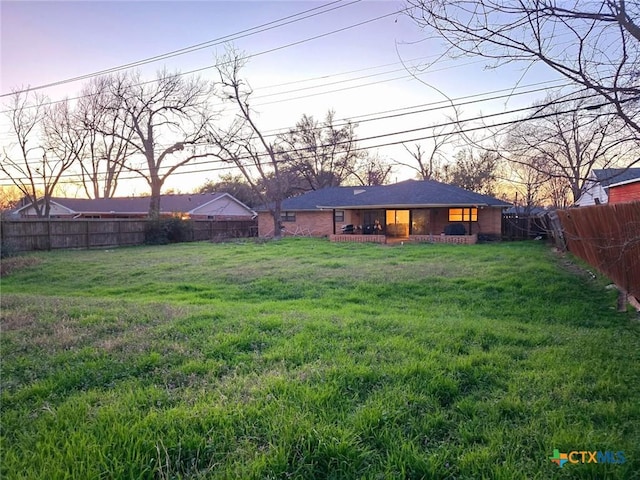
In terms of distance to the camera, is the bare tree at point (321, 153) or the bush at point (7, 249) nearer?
the bush at point (7, 249)

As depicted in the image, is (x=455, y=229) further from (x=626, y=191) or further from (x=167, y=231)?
(x=167, y=231)

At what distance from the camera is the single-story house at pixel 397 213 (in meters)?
20.9

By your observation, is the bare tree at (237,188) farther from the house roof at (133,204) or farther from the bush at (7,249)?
the bush at (7,249)

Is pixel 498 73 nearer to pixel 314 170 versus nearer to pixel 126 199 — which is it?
pixel 314 170

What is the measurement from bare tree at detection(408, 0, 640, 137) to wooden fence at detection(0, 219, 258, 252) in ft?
58.1

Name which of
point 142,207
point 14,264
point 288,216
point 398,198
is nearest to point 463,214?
point 398,198

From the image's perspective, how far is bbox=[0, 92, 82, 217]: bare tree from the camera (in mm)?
27219

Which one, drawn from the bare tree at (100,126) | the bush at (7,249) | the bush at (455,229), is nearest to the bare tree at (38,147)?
the bare tree at (100,126)

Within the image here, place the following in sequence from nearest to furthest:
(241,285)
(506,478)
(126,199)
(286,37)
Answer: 1. (506,478)
2. (241,285)
3. (286,37)
4. (126,199)

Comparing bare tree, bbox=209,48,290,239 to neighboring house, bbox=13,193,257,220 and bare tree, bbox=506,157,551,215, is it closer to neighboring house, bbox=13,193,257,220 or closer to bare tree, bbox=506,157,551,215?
neighboring house, bbox=13,193,257,220

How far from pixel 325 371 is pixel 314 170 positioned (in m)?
36.1

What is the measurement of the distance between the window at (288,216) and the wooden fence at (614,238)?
19725 mm

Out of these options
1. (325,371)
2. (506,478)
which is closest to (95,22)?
(325,371)

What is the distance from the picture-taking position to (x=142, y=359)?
367 centimetres
